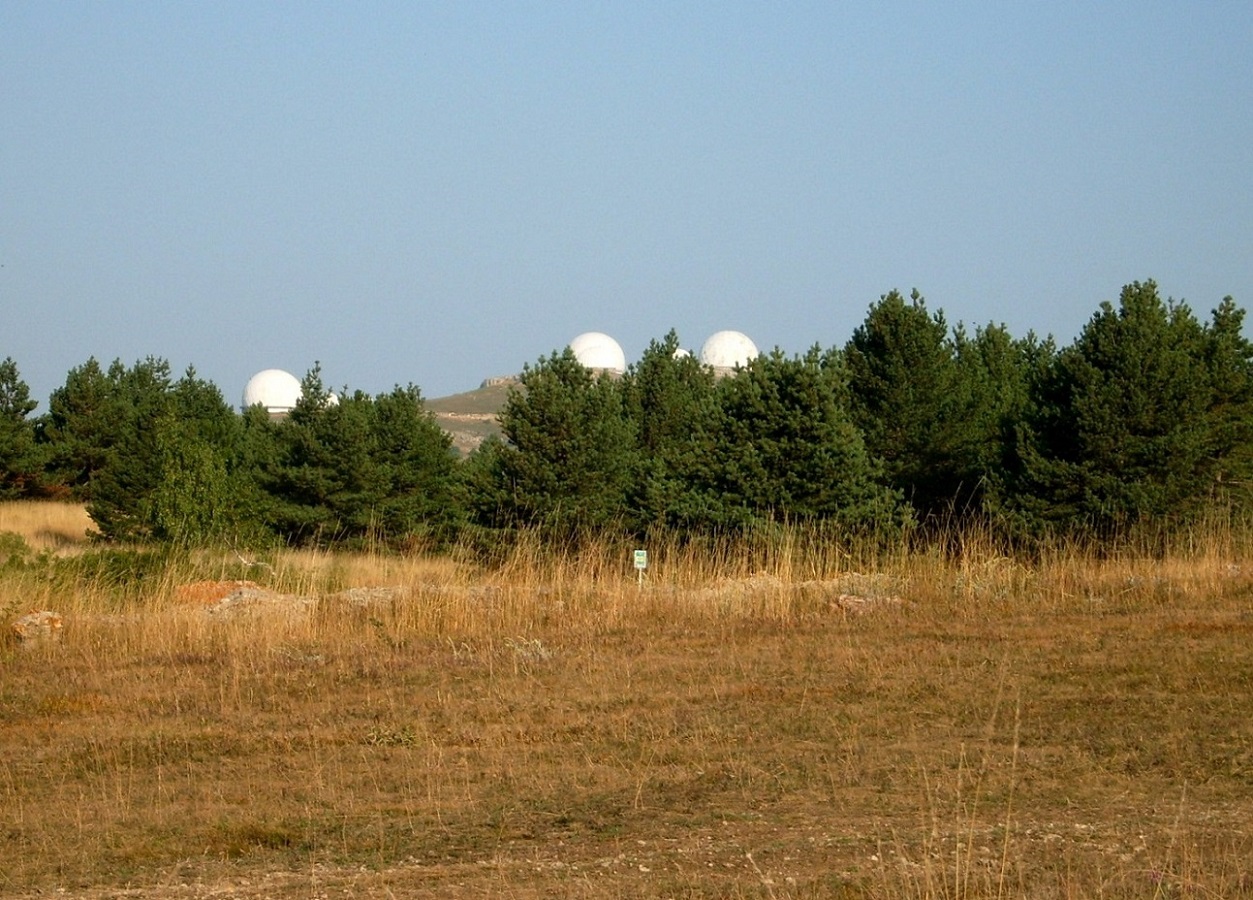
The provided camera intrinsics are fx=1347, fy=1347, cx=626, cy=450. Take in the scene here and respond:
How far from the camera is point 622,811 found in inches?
206

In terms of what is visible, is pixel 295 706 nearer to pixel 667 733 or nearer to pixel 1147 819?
pixel 667 733

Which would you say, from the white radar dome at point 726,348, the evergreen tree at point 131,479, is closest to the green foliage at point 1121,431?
the evergreen tree at point 131,479

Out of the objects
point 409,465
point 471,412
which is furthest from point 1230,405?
point 471,412

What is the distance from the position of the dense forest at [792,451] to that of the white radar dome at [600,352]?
28688mm

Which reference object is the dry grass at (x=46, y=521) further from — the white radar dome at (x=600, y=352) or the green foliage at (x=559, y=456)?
the white radar dome at (x=600, y=352)

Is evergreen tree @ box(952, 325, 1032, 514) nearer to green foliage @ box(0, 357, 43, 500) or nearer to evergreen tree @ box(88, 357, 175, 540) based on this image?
evergreen tree @ box(88, 357, 175, 540)

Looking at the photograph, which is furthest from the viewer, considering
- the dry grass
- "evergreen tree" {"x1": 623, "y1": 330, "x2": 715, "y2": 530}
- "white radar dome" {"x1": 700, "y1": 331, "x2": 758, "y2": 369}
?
"white radar dome" {"x1": 700, "y1": 331, "x2": 758, "y2": 369}

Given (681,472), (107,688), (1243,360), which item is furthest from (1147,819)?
(1243,360)

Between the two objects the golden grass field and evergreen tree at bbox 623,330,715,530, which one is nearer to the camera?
the golden grass field

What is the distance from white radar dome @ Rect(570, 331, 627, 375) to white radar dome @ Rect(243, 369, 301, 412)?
14382mm

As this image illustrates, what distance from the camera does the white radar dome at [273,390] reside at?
222 feet

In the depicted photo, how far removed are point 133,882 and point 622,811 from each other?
1805mm

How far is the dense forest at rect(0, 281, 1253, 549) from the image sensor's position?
67.1ft

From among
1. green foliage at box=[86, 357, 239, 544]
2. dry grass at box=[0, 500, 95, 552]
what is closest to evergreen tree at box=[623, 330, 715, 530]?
green foliage at box=[86, 357, 239, 544]
